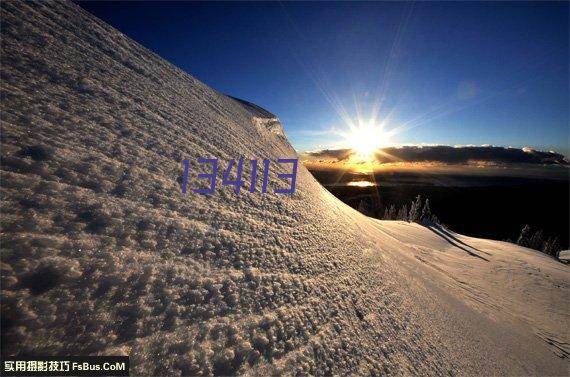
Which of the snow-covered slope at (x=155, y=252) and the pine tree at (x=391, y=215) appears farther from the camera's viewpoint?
the pine tree at (x=391, y=215)

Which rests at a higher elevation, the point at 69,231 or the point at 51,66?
the point at 51,66

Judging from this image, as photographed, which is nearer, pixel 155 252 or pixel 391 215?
pixel 155 252

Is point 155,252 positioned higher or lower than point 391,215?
higher

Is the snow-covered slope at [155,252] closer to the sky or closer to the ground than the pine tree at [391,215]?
closer to the sky

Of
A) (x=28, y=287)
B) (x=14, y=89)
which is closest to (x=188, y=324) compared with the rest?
(x=28, y=287)

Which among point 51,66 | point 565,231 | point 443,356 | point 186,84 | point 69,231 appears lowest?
point 565,231

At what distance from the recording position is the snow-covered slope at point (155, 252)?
796 millimetres

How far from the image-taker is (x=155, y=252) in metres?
1.03

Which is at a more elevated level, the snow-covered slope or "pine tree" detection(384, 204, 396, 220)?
the snow-covered slope

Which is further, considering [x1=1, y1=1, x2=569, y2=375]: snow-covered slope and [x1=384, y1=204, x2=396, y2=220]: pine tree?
[x1=384, y1=204, x2=396, y2=220]: pine tree

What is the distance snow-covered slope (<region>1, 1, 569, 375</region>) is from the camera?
796mm

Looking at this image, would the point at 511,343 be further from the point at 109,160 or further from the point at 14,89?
the point at 14,89

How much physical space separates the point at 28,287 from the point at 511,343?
3.74 meters

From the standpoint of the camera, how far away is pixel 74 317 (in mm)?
748
